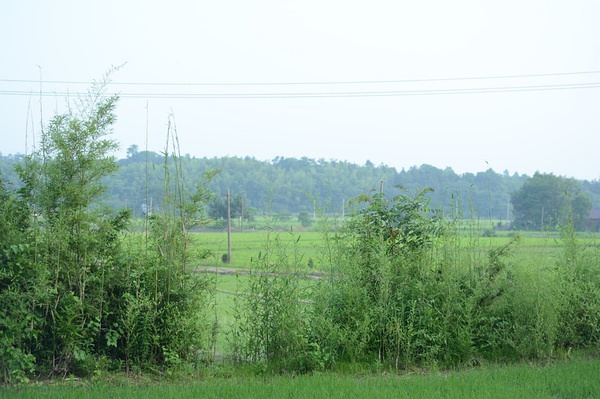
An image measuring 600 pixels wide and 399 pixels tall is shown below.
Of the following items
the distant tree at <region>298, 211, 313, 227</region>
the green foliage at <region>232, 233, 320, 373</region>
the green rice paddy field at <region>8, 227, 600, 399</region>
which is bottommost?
the green rice paddy field at <region>8, 227, 600, 399</region>

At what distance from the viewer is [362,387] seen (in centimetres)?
598

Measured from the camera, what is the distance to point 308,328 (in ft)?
22.8

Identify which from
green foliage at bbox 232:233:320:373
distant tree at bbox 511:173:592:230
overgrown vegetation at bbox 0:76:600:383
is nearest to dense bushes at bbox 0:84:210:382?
overgrown vegetation at bbox 0:76:600:383

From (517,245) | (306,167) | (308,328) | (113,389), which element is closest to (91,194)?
(113,389)

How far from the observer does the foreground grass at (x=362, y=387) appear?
→ 5.70 metres

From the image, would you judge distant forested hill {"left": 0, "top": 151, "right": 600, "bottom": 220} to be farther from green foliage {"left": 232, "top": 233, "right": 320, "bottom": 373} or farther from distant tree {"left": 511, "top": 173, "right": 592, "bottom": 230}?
green foliage {"left": 232, "top": 233, "right": 320, "bottom": 373}

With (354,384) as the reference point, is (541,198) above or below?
above

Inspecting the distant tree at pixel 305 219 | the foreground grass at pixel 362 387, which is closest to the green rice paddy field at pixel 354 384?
the foreground grass at pixel 362 387

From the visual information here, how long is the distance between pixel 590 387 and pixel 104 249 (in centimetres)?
528

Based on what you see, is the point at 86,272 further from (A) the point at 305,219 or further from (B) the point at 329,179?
(B) the point at 329,179

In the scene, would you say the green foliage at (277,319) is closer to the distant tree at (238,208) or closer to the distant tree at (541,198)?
the distant tree at (238,208)

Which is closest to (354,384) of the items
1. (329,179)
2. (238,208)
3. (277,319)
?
(277,319)

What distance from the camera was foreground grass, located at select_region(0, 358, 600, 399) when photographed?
5699mm

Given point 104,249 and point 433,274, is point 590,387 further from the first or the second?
point 104,249
